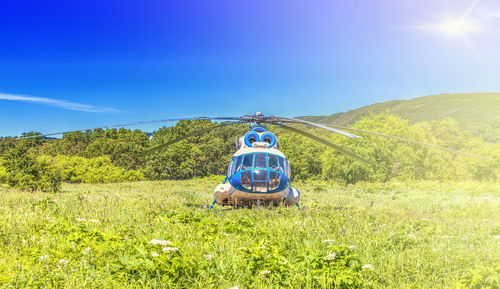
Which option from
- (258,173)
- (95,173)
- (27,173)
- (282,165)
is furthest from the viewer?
(95,173)

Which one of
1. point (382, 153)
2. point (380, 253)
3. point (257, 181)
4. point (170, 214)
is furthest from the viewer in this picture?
point (382, 153)

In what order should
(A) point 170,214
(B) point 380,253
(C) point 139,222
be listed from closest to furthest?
(B) point 380,253 → (C) point 139,222 → (A) point 170,214

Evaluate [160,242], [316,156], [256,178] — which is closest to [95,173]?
[316,156]

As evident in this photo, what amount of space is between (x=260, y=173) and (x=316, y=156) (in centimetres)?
5274

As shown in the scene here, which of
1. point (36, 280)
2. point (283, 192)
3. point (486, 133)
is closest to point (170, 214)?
point (283, 192)

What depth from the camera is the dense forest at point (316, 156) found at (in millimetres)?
47781

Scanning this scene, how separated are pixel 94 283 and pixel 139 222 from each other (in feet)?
12.3

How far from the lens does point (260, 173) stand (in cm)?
964

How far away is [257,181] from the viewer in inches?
381

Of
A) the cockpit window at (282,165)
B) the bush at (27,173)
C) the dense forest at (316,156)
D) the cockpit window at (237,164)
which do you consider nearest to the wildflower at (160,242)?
the cockpit window at (237,164)

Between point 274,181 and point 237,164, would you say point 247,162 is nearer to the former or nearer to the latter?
point 237,164

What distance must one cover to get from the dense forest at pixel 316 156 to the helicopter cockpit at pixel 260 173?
92.2 ft

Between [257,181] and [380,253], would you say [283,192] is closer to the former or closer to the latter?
[257,181]

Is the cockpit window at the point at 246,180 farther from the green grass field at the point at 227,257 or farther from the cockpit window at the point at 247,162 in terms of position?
the green grass field at the point at 227,257
